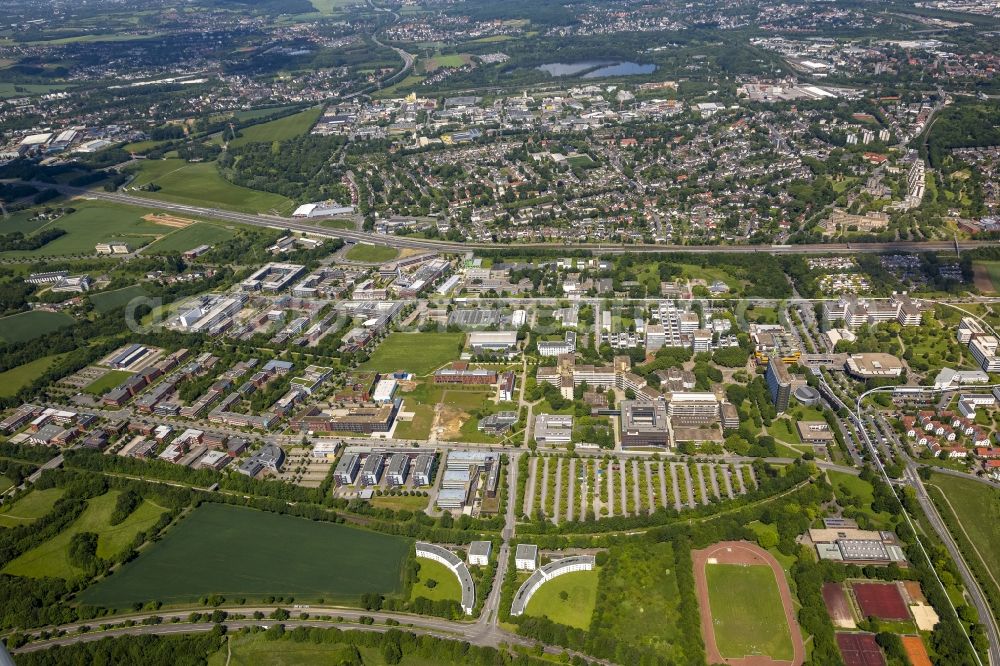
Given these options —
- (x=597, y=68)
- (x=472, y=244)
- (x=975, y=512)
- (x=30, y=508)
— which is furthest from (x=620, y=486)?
(x=597, y=68)

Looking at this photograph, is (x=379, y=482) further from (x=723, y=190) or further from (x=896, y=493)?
(x=723, y=190)

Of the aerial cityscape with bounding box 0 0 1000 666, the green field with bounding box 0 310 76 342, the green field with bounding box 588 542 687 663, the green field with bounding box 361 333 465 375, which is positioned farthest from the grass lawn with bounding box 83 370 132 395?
the green field with bounding box 588 542 687 663

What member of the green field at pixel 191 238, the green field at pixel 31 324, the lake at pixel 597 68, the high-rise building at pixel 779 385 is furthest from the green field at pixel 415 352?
the lake at pixel 597 68

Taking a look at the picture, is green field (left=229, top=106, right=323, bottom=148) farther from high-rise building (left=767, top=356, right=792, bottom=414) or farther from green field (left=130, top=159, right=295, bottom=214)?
high-rise building (left=767, top=356, right=792, bottom=414)

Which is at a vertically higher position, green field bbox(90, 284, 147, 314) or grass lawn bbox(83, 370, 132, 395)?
green field bbox(90, 284, 147, 314)

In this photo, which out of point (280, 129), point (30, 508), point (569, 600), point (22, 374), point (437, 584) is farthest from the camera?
point (280, 129)

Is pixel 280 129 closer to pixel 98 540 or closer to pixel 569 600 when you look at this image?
pixel 98 540

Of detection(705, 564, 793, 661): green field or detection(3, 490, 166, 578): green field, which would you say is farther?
detection(3, 490, 166, 578): green field
